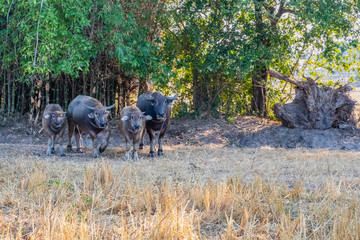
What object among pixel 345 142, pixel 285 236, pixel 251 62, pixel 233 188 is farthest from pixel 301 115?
pixel 285 236

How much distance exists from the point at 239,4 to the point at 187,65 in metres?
2.63

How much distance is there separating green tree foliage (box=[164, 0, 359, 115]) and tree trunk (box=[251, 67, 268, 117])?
7 centimetres

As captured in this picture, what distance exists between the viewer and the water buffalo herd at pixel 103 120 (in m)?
8.95

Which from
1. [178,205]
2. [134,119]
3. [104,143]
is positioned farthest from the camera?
[104,143]

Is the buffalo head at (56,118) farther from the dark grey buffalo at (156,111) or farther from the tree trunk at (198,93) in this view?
the tree trunk at (198,93)

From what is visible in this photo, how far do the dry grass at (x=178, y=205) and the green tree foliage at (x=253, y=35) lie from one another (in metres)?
5.08

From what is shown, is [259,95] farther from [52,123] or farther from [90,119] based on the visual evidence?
[52,123]

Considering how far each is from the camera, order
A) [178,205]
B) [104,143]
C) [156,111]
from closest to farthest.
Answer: [178,205], [156,111], [104,143]

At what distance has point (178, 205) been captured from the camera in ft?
13.6

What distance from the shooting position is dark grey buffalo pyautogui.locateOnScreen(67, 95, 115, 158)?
29.7 feet

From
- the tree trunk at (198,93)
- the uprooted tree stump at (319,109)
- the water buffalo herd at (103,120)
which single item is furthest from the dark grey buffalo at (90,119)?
the uprooted tree stump at (319,109)

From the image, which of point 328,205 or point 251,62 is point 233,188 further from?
point 251,62

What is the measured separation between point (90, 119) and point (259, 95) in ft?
22.2

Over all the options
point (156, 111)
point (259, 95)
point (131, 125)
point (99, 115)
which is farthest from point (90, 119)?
point (259, 95)
